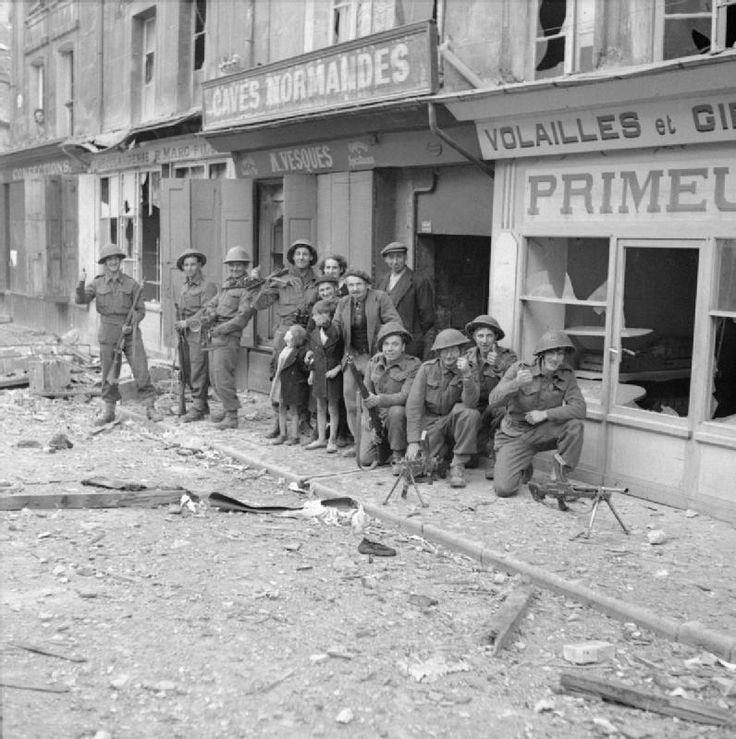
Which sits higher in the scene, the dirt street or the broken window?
the broken window

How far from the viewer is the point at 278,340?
11039mm

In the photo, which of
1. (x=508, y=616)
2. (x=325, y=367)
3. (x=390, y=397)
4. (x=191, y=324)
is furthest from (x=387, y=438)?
(x=508, y=616)

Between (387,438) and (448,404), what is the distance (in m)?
0.78

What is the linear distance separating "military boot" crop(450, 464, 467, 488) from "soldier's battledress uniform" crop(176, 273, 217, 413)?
13.8ft

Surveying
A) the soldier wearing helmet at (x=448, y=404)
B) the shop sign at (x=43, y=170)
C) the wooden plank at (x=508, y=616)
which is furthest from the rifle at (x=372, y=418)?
the shop sign at (x=43, y=170)

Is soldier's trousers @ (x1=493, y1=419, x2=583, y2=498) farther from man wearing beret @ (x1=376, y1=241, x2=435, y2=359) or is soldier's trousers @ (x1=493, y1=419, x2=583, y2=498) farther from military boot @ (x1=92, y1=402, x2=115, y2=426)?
military boot @ (x1=92, y1=402, x2=115, y2=426)

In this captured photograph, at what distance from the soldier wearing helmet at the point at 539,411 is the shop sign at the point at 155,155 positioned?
837 centimetres

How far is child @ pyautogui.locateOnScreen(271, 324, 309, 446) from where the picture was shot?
34.5 feet

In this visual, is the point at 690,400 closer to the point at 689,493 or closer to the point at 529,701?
the point at 689,493

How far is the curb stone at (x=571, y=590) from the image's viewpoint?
18.0 ft

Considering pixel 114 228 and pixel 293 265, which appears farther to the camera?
pixel 114 228

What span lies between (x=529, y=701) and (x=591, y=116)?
17.1 ft

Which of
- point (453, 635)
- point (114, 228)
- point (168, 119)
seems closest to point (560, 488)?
point (453, 635)

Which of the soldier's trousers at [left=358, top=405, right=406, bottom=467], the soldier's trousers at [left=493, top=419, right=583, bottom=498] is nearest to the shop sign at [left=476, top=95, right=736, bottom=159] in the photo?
the soldier's trousers at [left=493, top=419, right=583, bottom=498]
